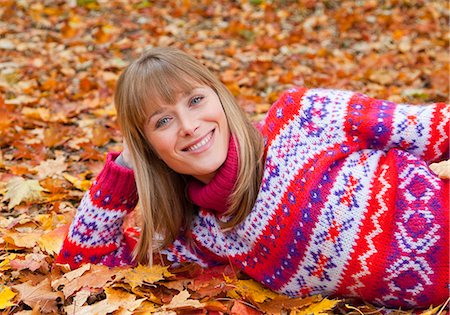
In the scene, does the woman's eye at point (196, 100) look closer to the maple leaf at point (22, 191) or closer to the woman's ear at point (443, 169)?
the woman's ear at point (443, 169)

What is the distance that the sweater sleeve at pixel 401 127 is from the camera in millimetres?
2197

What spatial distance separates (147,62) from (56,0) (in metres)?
5.72

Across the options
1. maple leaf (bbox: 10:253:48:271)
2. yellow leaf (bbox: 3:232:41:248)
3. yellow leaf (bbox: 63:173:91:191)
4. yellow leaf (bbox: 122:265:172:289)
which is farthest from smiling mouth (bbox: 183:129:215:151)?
yellow leaf (bbox: 63:173:91:191)

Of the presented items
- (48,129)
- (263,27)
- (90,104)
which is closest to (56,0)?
(263,27)

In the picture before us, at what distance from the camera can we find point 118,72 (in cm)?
546

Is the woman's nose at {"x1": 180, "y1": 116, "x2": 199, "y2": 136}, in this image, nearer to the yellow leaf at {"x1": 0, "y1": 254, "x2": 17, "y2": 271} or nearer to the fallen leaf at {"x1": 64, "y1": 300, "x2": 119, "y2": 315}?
the fallen leaf at {"x1": 64, "y1": 300, "x2": 119, "y2": 315}

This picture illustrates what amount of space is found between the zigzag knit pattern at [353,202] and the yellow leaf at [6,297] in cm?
91

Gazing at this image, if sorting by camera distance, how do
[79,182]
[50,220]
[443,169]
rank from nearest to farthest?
[443,169] < [50,220] < [79,182]

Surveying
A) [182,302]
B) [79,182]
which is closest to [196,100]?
[182,302]

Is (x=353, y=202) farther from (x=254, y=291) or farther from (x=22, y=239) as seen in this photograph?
(x=22, y=239)

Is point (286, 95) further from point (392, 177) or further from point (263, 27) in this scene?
point (263, 27)

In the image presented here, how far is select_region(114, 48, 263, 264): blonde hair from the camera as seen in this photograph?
222 cm

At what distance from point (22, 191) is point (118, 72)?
2.62 meters

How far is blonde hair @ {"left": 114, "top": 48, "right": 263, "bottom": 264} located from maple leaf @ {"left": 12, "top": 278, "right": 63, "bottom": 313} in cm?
46
